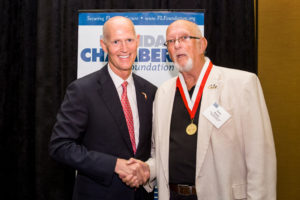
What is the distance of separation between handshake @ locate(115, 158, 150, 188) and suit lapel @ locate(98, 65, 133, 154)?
116 mm

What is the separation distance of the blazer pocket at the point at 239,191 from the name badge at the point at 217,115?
42cm

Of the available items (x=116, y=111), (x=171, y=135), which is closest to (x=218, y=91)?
(x=171, y=135)

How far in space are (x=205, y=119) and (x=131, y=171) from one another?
0.63 metres

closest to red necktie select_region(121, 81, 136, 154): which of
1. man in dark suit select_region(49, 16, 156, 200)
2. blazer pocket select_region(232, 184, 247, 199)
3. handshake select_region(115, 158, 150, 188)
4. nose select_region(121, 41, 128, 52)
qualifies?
man in dark suit select_region(49, 16, 156, 200)

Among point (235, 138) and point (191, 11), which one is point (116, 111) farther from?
point (191, 11)

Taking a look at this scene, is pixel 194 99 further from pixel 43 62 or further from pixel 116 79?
pixel 43 62

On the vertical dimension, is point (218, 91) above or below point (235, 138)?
above

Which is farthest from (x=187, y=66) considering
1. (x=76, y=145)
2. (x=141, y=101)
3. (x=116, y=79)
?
(x=76, y=145)

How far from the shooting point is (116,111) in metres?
1.99

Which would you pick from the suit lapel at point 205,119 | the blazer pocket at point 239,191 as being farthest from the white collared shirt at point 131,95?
the blazer pocket at point 239,191

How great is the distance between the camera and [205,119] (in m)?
1.87

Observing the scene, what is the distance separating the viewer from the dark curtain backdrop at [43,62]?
143 inches

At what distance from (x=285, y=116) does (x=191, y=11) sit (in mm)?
1865

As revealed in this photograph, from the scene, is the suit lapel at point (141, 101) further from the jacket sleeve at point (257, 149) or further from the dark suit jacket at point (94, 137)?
the jacket sleeve at point (257, 149)
